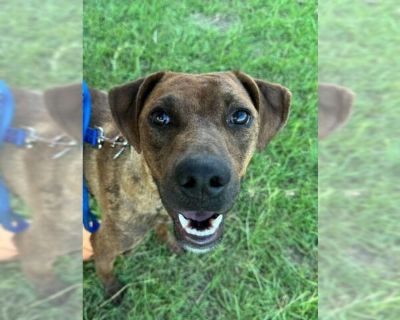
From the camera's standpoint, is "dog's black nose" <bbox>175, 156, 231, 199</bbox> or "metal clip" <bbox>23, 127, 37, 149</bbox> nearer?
"metal clip" <bbox>23, 127, 37, 149</bbox>

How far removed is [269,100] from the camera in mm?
2957

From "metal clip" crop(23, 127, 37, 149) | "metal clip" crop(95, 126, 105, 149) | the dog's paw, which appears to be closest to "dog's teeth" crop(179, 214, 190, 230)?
"metal clip" crop(95, 126, 105, 149)

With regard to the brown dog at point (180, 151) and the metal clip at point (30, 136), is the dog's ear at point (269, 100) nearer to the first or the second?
the brown dog at point (180, 151)

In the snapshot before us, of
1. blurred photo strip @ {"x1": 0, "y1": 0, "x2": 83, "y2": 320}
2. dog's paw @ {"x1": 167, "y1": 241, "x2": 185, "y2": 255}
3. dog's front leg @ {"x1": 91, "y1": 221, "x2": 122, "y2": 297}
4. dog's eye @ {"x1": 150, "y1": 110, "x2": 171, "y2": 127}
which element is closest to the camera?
blurred photo strip @ {"x1": 0, "y1": 0, "x2": 83, "y2": 320}

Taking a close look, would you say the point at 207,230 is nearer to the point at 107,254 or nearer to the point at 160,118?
the point at 160,118

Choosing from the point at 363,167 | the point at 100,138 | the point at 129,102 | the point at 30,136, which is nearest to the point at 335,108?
the point at 363,167

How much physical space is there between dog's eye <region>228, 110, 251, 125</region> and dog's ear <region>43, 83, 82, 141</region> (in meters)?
1.37

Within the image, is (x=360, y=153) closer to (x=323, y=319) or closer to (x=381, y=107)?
(x=381, y=107)

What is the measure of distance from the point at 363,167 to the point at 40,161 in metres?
0.92

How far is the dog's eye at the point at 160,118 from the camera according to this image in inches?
104

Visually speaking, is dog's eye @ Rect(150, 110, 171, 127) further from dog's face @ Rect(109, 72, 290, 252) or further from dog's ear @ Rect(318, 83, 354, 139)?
dog's ear @ Rect(318, 83, 354, 139)

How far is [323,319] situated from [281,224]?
270 centimetres

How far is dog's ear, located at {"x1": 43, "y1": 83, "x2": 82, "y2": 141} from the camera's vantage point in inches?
51.1

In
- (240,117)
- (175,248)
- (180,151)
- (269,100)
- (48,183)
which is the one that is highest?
(269,100)
